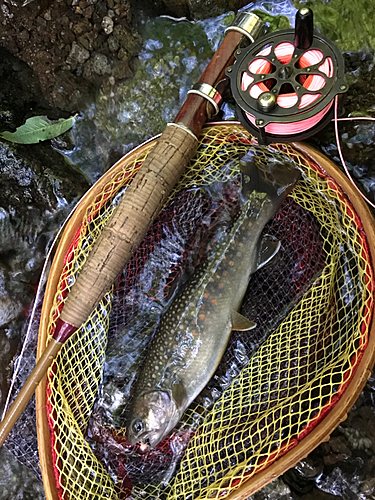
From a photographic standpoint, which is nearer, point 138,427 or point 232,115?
point 138,427

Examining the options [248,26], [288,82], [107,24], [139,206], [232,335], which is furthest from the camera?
[107,24]

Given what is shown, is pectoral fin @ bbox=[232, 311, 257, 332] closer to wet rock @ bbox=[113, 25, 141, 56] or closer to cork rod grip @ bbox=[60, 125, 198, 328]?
cork rod grip @ bbox=[60, 125, 198, 328]

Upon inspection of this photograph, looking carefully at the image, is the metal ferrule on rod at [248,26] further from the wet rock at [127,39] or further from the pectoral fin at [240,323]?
the pectoral fin at [240,323]

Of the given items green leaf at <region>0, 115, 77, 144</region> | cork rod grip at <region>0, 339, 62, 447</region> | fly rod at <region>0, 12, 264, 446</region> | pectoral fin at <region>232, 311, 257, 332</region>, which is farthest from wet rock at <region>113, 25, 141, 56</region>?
cork rod grip at <region>0, 339, 62, 447</region>

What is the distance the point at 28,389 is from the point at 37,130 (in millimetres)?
1692

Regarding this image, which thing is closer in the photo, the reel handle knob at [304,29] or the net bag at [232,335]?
the reel handle knob at [304,29]

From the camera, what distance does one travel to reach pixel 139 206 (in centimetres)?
212

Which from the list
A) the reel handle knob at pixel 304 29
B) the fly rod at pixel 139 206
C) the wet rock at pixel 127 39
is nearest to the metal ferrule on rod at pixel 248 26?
the fly rod at pixel 139 206

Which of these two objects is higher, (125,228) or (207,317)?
(125,228)

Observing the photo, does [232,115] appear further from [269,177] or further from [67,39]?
[67,39]

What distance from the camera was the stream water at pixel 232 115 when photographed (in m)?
2.61

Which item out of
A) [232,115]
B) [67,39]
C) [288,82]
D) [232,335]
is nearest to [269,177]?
[288,82]

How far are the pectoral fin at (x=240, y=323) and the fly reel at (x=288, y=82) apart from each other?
3.16 ft

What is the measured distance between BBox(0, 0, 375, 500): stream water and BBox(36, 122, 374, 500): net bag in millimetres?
491
